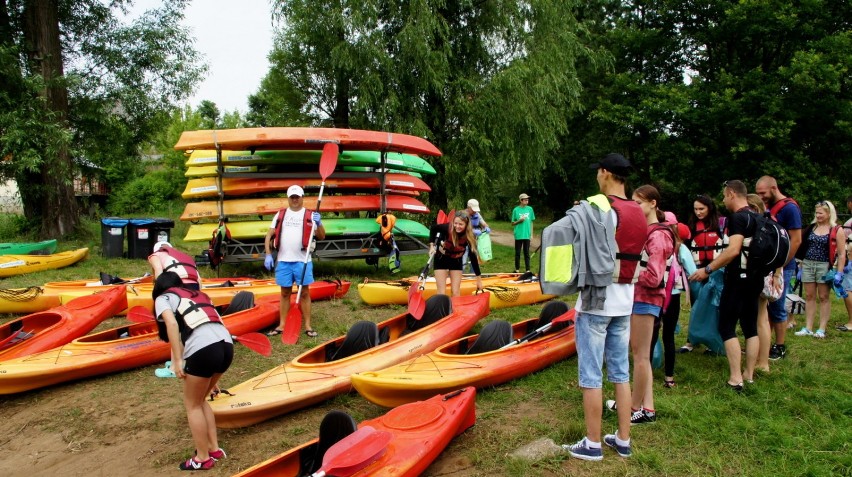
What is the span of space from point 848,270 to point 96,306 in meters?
8.69

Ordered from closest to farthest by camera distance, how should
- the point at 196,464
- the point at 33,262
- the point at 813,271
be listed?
the point at 196,464 < the point at 813,271 < the point at 33,262

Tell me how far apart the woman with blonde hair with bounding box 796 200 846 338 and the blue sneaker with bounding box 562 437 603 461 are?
421 centimetres

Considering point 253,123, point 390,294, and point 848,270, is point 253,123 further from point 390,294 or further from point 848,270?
point 848,270

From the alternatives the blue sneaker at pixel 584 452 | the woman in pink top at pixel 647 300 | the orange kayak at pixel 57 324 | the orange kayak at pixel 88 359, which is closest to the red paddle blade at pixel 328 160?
the orange kayak at pixel 88 359

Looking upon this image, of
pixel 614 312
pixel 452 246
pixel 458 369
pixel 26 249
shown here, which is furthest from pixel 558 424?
pixel 26 249

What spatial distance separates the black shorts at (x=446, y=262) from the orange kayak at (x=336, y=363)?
67cm

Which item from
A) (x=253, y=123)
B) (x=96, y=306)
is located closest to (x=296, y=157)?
(x=96, y=306)

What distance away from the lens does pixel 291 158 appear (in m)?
10.0

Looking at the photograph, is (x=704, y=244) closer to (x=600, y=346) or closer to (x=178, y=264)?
(x=600, y=346)

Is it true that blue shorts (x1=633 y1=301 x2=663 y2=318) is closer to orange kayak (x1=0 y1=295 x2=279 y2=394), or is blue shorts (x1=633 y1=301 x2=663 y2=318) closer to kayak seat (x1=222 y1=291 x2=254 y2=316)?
orange kayak (x1=0 y1=295 x2=279 y2=394)

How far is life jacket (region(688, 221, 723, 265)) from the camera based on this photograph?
479 cm

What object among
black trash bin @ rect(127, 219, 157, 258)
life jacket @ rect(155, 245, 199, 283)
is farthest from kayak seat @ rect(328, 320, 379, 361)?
black trash bin @ rect(127, 219, 157, 258)

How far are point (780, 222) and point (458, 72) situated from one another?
9509 mm

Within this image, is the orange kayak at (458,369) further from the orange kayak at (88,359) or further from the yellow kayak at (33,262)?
the yellow kayak at (33,262)
